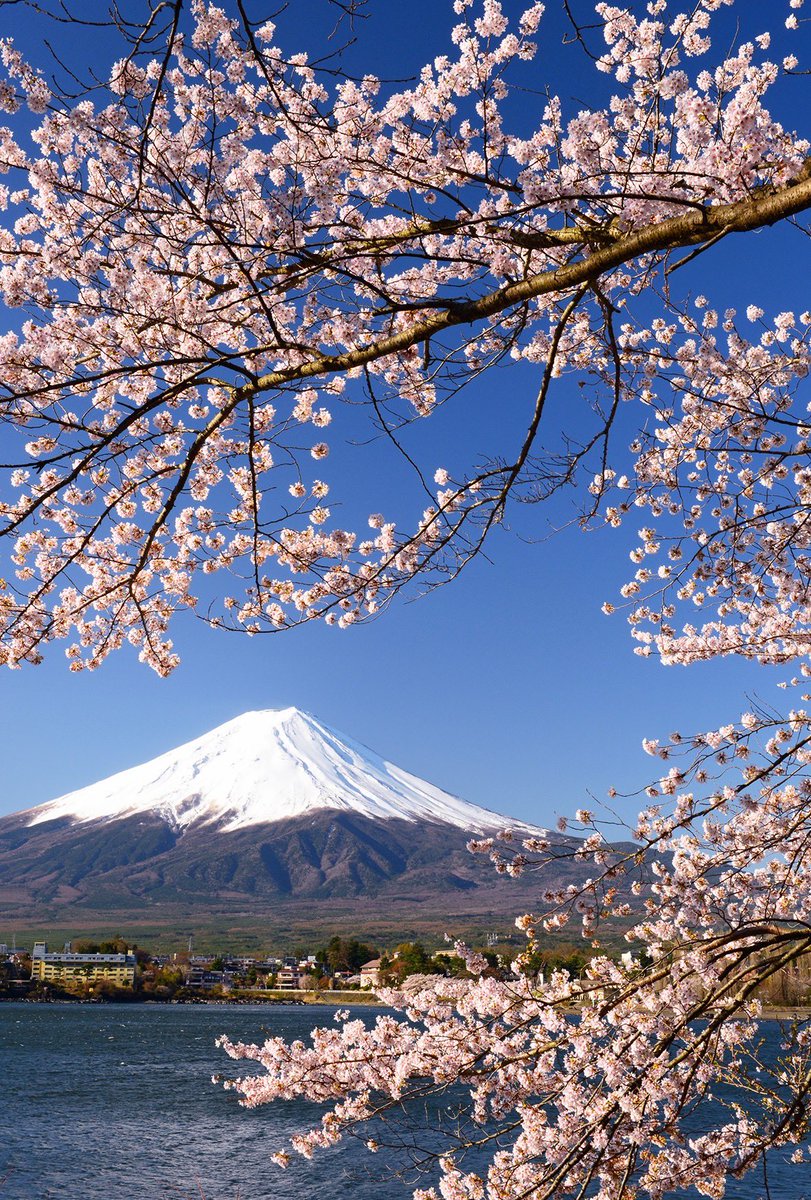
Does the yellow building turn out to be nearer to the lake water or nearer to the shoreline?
the shoreline

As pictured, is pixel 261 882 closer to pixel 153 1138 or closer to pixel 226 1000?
pixel 226 1000

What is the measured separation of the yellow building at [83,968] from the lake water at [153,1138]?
157ft

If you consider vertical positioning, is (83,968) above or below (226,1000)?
above

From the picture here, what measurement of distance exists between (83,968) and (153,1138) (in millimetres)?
81424

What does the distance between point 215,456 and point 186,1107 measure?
106ft

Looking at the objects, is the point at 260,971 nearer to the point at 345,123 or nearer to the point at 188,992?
the point at 188,992

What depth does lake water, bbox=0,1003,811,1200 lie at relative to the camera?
61.1 ft

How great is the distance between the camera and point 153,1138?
25703 mm

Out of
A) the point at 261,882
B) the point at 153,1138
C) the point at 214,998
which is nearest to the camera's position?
the point at 153,1138

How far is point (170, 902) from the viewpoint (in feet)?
543

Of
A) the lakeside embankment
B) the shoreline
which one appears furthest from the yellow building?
the shoreline

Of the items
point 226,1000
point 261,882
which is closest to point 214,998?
point 226,1000

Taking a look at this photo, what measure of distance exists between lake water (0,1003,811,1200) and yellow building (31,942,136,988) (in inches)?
1889

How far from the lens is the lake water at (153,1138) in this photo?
61.1ft
